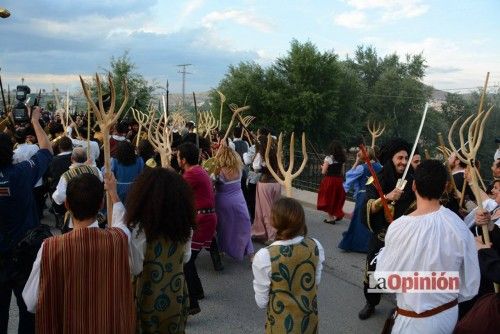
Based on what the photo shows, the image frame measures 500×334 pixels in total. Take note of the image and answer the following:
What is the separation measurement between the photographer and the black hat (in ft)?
9.71

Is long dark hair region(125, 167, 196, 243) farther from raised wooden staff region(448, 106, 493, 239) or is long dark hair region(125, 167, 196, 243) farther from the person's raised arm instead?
raised wooden staff region(448, 106, 493, 239)

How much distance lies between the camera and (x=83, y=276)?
259cm

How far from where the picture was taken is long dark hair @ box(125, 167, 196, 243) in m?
3.01

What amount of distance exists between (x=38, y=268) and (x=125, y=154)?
4127 millimetres

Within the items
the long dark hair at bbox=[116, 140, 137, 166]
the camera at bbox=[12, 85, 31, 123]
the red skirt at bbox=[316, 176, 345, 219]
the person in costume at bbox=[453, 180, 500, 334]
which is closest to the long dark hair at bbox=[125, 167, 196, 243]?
the person in costume at bbox=[453, 180, 500, 334]

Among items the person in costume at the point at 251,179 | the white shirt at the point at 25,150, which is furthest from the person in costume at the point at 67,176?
the person in costume at the point at 251,179

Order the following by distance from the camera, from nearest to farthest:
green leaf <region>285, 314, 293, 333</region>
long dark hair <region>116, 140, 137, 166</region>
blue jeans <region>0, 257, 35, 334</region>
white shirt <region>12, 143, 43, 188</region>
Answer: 1. green leaf <region>285, 314, 293, 333</region>
2. blue jeans <region>0, 257, 35, 334</region>
3. long dark hair <region>116, 140, 137, 166</region>
4. white shirt <region>12, 143, 43, 188</region>

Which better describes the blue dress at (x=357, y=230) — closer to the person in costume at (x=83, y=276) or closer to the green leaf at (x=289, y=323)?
the green leaf at (x=289, y=323)

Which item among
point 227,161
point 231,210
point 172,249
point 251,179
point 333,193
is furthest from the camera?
point 333,193

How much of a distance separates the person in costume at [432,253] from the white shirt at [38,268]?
1.48m

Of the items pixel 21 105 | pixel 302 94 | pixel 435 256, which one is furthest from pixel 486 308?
pixel 302 94

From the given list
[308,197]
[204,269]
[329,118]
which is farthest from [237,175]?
[329,118]

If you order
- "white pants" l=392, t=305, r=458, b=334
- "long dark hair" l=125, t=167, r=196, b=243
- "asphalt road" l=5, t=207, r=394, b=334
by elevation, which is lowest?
"asphalt road" l=5, t=207, r=394, b=334

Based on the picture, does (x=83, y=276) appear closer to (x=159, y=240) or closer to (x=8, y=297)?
(x=159, y=240)
